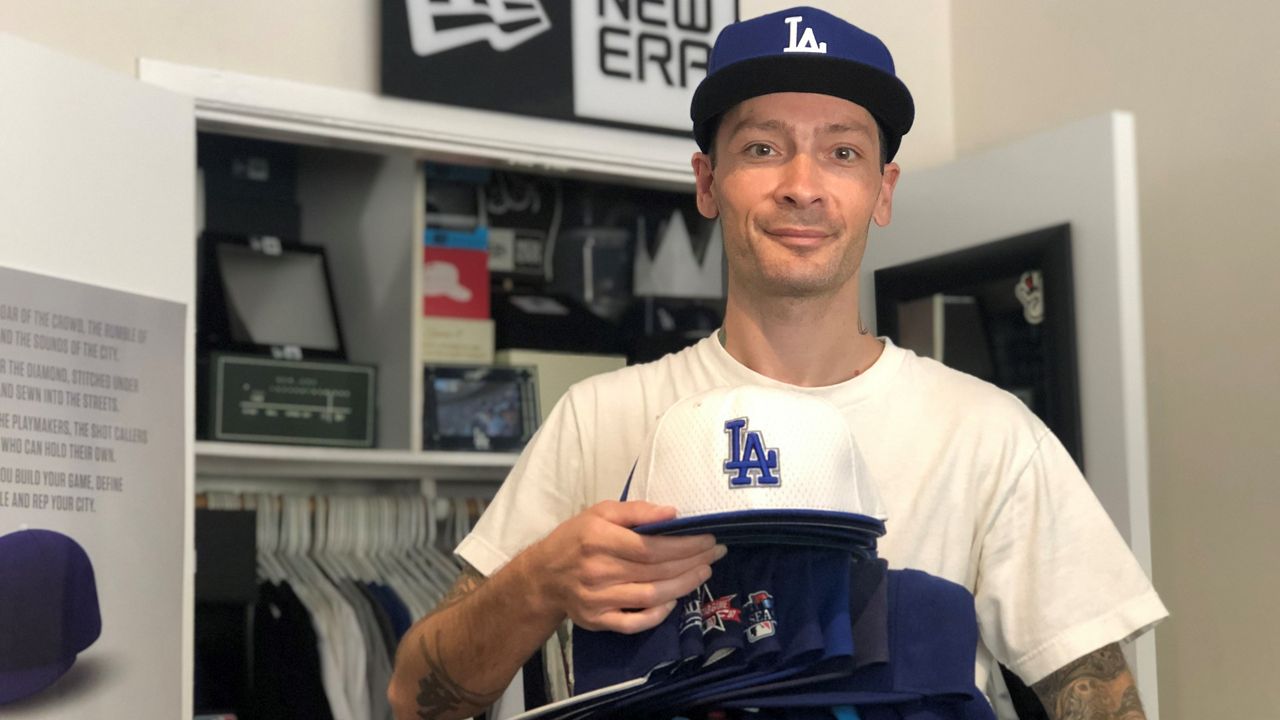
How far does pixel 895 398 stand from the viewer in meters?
1.67

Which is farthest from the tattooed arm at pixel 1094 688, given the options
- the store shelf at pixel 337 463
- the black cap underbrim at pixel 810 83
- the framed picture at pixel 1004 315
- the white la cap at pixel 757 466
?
the store shelf at pixel 337 463

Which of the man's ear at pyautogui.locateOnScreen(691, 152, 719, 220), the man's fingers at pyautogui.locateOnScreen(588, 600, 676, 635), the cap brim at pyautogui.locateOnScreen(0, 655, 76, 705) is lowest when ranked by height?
the cap brim at pyautogui.locateOnScreen(0, 655, 76, 705)

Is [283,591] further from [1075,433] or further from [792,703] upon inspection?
[792,703]

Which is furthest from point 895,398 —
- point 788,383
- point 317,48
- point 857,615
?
point 317,48

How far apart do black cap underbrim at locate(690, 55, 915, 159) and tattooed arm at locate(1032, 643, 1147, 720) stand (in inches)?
21.9

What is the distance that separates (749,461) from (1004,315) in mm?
1928

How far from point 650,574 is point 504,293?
109 inches

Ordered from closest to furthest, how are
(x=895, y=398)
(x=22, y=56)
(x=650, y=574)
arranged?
(x=650, y=574)
(x=895, y=398)
(x=22, y=56)

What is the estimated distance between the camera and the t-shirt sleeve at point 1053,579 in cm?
156

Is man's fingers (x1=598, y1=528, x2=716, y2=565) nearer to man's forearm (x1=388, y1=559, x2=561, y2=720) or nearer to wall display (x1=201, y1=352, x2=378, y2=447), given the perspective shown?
man's forearm (x1=388, y1=559, x2=561, y2=720)

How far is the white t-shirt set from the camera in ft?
5.17

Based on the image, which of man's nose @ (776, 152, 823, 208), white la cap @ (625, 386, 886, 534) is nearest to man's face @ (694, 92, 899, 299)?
man's nose @ (776, 152, 823, 208)

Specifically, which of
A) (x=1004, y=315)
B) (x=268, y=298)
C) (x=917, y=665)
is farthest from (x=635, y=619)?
(x=268, y=298)

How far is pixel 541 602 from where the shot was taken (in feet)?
4.58
